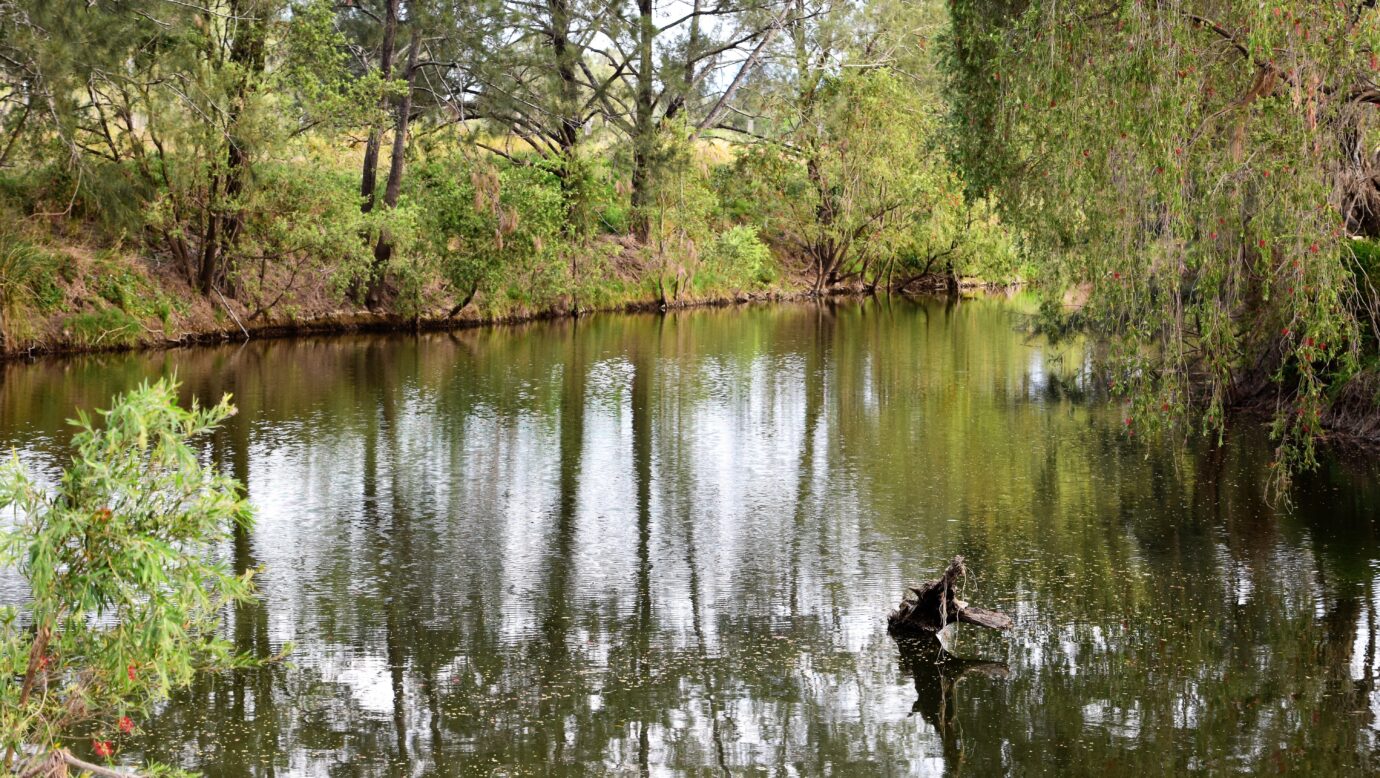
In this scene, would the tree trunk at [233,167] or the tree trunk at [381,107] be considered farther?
the tree trunk at [381,107]

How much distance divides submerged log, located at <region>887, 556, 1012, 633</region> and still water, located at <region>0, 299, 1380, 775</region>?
0.15 metres

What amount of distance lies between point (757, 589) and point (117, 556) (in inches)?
268

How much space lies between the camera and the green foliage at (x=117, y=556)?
16.8 ft

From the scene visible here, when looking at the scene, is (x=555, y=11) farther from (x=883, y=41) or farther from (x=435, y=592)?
(x=435, y=592)

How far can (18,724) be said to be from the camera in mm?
5172

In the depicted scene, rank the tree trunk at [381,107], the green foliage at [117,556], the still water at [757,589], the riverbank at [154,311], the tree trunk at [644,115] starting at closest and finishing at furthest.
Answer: the green foliage at [117,556] → the still water at [757,589] → the riverbank at [154,311] → the tree trunk at [381,107] → the tree trunk at [644,115]

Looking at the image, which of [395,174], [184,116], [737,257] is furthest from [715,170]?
[184,116]

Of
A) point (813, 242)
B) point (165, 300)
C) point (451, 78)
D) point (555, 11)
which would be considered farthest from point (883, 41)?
point (165, 300)

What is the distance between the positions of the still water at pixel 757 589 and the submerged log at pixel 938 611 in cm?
15

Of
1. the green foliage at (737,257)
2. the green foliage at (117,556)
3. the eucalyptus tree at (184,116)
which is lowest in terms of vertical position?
the green foliage at (117,556)

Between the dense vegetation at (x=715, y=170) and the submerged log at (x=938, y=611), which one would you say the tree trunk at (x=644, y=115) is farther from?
the submerged log at (x=938, y=611)

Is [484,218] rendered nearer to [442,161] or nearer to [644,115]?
[442,161]

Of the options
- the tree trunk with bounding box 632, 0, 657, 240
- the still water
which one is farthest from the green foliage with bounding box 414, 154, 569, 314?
the still water

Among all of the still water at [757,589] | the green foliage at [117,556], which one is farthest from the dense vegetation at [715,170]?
the green foliage at [117,556]
